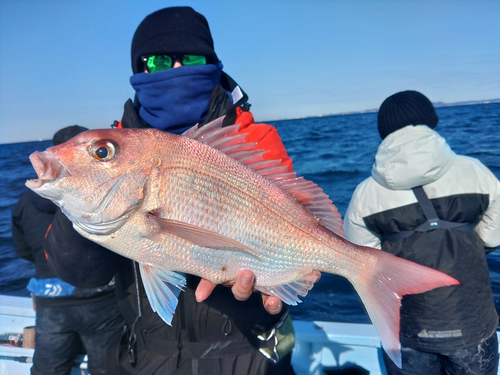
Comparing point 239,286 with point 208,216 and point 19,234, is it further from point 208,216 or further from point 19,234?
point 19,234

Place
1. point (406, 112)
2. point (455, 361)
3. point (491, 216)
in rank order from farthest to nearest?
point (406, 112), point (491, 216), point (455, 361)

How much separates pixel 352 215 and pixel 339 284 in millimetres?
3757

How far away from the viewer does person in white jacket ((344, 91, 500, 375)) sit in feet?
8.46

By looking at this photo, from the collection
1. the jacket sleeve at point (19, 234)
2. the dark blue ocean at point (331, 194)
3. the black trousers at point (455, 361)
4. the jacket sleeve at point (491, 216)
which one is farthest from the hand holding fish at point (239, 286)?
the dark blue ocean at point (331, 194)

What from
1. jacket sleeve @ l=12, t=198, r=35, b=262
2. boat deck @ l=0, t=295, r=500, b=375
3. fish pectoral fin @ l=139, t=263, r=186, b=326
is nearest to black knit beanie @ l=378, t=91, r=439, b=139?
boat deck @ l=0, t=295, r=500, b=375

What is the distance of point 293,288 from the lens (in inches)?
68.1

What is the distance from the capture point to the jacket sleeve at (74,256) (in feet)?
5.71

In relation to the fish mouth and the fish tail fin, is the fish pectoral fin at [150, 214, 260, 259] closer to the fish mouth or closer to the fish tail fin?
the fish mouth

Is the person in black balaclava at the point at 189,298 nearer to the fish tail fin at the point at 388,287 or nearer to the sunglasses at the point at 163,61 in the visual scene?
the sunglasses at the point at 163,61

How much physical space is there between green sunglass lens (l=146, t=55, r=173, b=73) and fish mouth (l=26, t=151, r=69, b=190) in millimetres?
1007

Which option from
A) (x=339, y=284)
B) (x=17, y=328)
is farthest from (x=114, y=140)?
(x=339, y=284)

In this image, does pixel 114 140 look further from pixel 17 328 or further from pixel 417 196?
pixel 17 328

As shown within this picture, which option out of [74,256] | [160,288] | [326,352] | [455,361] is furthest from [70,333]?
[455,361]

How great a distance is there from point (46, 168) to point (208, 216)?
706 mm
